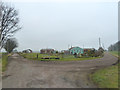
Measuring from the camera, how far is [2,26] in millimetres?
20234

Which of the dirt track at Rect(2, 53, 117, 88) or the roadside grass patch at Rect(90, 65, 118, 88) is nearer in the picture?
the roadside grass patch at Rect(90, 65, 118, 88)

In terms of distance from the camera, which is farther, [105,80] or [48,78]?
[48,78]

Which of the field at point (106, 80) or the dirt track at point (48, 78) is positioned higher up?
the field at point (106, 80)

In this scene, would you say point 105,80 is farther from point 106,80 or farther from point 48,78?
point 48,78

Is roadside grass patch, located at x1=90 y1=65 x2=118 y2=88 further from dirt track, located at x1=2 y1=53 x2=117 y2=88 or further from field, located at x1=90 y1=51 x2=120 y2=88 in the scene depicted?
dirt track, located at x1=2 y1=53 x2=117 y2=88

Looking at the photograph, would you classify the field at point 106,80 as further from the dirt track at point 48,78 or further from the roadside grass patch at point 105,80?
the dirt track at point 48,78

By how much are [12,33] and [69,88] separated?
22.5 metres

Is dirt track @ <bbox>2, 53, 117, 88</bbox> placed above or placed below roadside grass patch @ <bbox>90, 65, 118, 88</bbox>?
below

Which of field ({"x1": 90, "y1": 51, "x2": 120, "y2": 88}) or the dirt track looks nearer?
field ({"x1": 90, "y1": 51, "x2": 120, "y2": 88})

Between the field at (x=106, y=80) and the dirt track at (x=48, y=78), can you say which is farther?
the dirt track at (x=48, y=78)

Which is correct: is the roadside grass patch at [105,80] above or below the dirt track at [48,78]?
above

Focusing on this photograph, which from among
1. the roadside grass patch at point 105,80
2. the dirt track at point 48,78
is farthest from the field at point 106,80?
the dirt track at point 48,78

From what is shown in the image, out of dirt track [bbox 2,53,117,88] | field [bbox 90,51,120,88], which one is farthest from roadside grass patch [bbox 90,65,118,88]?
dirt track [bbox 2,53,117,88]

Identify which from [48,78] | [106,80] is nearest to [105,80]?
[106,80]
